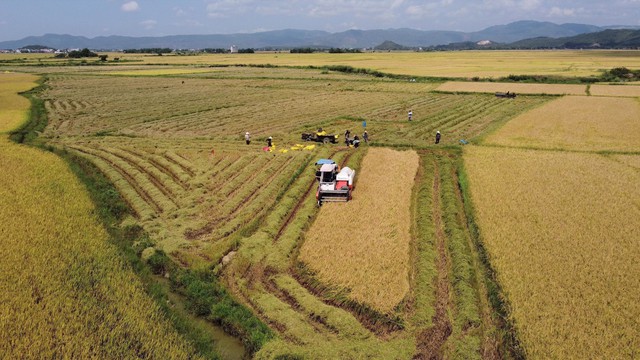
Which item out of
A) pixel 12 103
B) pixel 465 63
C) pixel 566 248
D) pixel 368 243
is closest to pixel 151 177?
pixel 368 243

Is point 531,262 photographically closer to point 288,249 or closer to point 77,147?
point 288,249

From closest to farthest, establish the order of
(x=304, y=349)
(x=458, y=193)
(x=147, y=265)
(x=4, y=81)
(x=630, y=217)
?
1. (x=304, y=349)
2. (x=147, y=265)
3. (x=630, y=217)
4. (x=458, y=193)
5. (x=4, y=81)

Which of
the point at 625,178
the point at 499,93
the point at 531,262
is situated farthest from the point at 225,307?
the point at 499,93

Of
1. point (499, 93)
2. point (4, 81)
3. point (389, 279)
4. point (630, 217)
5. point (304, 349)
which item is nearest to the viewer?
point (304, 349)

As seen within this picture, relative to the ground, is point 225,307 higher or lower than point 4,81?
lower

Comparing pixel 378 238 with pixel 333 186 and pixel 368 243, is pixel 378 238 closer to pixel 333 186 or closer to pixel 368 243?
pixel 368 243

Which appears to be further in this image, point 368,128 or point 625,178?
point 368,128

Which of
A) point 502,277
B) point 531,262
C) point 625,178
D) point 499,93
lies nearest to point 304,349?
point 502,277
